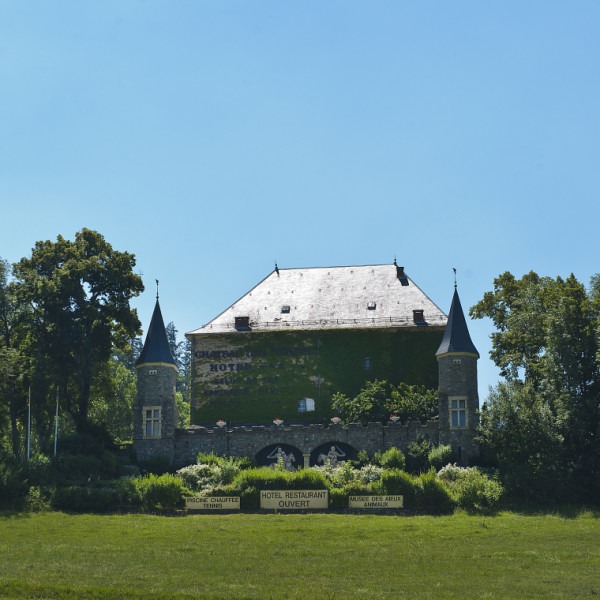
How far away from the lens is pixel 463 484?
51.5 meters

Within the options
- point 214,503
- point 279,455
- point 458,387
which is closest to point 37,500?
point 214,503

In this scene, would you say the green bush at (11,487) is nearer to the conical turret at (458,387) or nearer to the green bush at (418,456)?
the green bush at (418,456)

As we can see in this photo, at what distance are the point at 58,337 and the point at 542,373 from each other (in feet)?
82.1

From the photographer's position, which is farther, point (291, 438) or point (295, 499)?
point (291, 438)

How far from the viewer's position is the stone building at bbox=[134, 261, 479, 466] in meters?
62.3

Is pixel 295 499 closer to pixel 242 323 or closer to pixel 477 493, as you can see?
pixel 477 493

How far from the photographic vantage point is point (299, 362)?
69.3 metres

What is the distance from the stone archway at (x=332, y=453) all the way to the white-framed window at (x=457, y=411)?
17.6 ft

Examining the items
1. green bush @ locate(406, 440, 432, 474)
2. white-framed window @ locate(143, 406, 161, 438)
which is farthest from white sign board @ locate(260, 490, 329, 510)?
white-framed window @ locate(143, 406, 161, 438)

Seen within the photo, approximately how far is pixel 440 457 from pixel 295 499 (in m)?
9.89

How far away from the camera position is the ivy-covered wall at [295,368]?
68.4 metres

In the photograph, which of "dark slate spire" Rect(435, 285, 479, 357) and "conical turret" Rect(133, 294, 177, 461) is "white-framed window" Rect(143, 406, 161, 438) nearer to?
"conical turret" Rect(133, 294, 177, 461)

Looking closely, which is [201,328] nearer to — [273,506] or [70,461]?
[70,461]

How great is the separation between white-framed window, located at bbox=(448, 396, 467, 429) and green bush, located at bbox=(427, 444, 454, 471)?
6.29 feet
